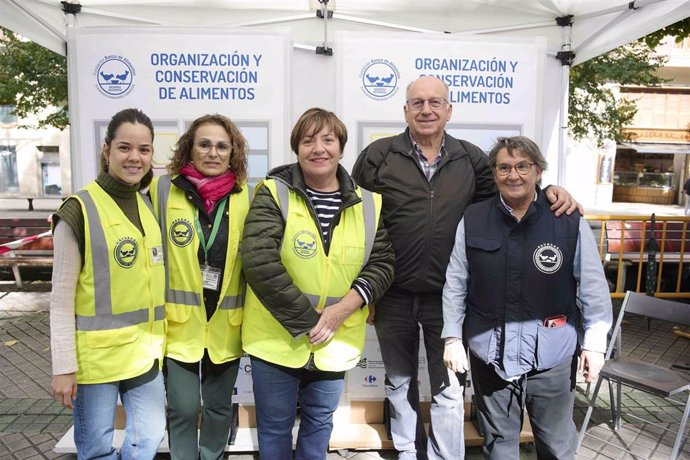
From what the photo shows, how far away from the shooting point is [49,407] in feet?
13.4

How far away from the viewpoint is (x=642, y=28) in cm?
340

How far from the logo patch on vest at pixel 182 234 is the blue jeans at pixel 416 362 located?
3.52 ft

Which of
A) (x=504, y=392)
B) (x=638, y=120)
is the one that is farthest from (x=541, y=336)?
(x=638, y=120)

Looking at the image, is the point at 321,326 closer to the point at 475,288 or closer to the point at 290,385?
the point at 290,385

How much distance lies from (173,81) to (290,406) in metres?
2.16

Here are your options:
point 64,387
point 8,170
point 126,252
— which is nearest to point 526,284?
point 126,252

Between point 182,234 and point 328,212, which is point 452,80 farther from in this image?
point 182,234

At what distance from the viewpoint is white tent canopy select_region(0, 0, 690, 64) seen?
3396mm

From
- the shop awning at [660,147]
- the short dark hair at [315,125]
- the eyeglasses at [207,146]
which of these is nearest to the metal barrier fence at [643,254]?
the short dark hair at [315,125]

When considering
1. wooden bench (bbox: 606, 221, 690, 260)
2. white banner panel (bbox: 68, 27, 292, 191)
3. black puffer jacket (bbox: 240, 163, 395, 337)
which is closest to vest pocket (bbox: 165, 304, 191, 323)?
black puffer jacket (bbox: 240, 163, 395, 337)

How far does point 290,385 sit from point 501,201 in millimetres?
1266

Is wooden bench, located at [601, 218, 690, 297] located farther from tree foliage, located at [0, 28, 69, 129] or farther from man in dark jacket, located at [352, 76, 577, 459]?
tree foliage, located at [0, 28, 69, 129]

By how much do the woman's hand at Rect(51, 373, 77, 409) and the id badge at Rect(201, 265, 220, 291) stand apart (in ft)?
2.02

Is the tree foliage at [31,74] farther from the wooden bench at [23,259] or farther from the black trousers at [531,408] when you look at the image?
the black trousers at [531,408]
